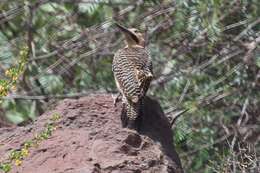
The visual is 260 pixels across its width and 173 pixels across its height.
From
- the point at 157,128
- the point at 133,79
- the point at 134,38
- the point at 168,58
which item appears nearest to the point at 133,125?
the point at 157,128

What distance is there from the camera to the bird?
750 centimetres

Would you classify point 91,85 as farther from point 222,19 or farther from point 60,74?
point 222,19

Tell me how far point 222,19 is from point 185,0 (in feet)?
2.26

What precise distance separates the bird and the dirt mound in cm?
10

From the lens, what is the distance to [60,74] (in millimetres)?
11586

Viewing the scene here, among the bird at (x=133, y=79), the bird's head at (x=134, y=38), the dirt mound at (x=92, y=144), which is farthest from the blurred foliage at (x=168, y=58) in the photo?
the dirt mound at (x=92, y=144)

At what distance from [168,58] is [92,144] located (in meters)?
4.68

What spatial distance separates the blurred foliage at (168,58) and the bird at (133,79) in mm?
1381

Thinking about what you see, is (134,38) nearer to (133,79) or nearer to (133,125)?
(133,79)

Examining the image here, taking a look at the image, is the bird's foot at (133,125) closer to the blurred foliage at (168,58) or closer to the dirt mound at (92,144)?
the dirt mound at (92,144)

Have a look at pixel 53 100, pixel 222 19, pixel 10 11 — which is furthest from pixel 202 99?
pixel 10 11

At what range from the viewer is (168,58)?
444 inches

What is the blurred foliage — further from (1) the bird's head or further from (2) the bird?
(2) the bird

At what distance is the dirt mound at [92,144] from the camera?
6.57 meters
